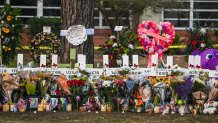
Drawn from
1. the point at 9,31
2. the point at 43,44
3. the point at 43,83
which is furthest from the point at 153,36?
the point at 43,83

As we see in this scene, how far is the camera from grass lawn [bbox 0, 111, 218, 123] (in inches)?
334

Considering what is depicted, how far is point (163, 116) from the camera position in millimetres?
8906

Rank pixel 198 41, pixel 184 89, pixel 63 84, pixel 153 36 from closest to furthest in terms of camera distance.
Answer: pixel 184 89 < pixel 63 84 < pixel 153 36 < pixel 198 41

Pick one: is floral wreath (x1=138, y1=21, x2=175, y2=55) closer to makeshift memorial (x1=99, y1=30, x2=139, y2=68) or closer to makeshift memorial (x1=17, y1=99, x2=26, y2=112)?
makeshift memorial (x1=99, y1=30, x2=139, y2=68)

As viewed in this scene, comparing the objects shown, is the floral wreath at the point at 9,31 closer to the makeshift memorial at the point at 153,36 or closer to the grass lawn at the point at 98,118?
the makeshift memorial at the point at 153,36

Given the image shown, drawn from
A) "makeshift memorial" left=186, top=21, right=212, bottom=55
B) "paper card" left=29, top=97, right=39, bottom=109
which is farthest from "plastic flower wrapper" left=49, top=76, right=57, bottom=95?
"makeshift memorial" left=186, top=21, right=212, bottom=55

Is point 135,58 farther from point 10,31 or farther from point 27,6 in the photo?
point 27,6

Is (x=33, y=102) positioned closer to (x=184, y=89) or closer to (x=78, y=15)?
(x=78, y=15)

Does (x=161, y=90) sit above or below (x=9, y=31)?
below

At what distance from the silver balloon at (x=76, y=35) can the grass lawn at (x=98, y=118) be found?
1896 mm

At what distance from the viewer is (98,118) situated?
28.5 feet

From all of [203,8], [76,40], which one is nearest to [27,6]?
[203,8]

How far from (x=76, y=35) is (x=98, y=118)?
8.06 feet

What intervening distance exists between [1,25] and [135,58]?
372 centimetres
